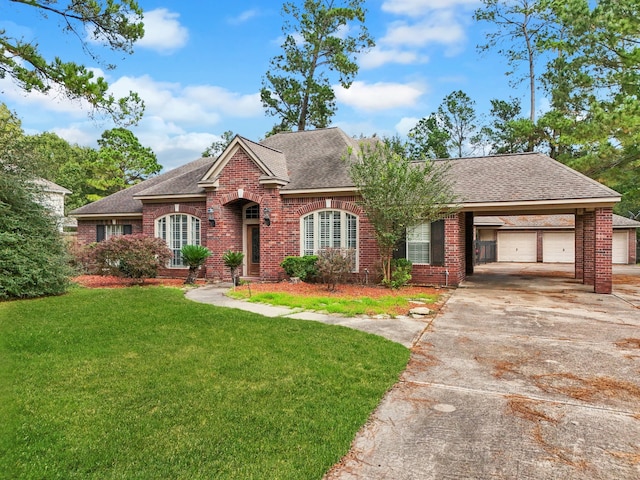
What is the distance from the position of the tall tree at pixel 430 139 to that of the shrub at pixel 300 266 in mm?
26041

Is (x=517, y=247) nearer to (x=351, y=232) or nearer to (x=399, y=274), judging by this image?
(x=351, y=232)

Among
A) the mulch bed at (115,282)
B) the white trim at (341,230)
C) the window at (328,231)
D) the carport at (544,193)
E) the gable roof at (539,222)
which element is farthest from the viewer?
the gable roof at (539,222)

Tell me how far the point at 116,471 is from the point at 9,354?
3812mm

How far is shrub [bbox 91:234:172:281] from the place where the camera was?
40.8 feet

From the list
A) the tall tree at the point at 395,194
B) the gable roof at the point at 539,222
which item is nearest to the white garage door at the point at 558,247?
the gable roof at the point at 539,222

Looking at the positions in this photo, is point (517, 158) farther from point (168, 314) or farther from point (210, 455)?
point (210, 455)

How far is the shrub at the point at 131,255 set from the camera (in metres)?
12.4

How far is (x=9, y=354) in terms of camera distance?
5.46 metres

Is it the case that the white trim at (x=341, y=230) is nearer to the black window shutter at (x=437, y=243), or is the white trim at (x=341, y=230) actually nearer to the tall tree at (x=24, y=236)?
the black window shutter at (x=437, y=243)

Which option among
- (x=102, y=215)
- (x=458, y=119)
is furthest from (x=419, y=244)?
(x=458, y=119)

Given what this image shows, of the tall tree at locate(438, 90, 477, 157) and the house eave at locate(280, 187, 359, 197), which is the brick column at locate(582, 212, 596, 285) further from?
Result: the tall tree at locate(438, 90, 477, 157)

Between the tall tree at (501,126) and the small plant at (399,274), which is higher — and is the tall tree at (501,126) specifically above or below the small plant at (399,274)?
above

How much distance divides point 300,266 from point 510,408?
31.1 feet

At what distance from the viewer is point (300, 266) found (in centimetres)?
1305
